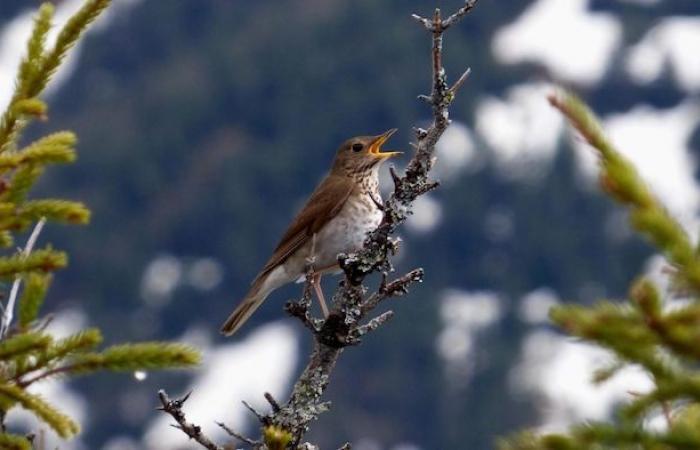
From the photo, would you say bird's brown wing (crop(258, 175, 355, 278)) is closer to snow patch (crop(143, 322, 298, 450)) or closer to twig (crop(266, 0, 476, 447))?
twig (crop(266, 0, 476, 447))

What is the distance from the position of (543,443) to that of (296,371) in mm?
174463

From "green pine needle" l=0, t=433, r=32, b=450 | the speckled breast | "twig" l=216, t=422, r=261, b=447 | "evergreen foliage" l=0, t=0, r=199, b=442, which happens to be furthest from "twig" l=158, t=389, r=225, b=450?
the speckled breast

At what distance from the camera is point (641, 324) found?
3.51 metres

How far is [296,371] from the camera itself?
177 m

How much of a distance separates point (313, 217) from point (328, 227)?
400mm

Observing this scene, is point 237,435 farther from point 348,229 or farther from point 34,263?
point 348,229

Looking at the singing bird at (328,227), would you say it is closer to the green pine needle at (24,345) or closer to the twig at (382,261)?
the twig at (382,261)

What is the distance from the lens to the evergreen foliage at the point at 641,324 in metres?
3.45

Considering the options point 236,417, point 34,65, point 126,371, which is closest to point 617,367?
point 126,371

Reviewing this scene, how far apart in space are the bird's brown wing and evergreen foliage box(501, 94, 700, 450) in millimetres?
8087

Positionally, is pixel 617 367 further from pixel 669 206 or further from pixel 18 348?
pixel 18 348

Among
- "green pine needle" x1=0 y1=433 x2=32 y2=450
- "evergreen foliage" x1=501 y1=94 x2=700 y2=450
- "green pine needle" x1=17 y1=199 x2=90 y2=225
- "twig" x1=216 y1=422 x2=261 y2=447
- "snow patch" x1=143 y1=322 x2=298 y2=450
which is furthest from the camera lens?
"snow patch" x1=143 y1=322 x2=298 y2=450

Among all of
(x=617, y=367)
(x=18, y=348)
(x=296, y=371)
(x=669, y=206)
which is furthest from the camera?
(x=296, y=371)

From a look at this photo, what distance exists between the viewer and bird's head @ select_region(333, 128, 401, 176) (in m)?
12.8
